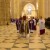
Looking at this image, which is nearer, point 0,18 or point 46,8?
point 46,8

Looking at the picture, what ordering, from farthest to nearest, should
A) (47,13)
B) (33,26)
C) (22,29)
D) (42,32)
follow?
(47,13) → (33,26) → (42,32) → (22,29)

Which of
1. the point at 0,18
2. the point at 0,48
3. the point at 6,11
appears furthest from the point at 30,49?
the point at 6,11

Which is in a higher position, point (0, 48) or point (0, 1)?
point (0, 1)

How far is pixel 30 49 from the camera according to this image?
652cm

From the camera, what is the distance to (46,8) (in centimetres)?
2089

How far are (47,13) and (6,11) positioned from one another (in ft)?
19.7

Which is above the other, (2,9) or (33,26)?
(2,9)

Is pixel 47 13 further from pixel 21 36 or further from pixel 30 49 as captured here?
pixel 30 49


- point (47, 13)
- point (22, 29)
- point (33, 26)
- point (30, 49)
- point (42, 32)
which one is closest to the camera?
point (30, 49)

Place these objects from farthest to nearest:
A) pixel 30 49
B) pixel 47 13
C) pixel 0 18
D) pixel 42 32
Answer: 1. pixel 0 18
2. pixel 47 13
3. pixel 42 32
4. pixel 30 49

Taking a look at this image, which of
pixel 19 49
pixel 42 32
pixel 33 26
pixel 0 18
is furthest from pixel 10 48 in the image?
pixel 0 18

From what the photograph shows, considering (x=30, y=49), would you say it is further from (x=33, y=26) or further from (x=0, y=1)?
(x=0, y=1)

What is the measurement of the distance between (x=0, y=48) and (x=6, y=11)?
1772cm

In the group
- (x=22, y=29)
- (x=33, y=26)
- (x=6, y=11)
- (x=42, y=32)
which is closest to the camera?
(x=22, y=29)
